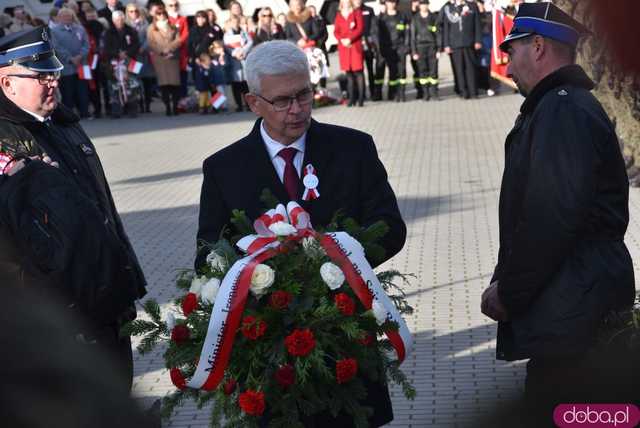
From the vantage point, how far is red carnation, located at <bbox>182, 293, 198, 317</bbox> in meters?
2.98

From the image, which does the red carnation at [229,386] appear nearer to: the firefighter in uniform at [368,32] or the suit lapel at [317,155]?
the suit lapel at [317,155]

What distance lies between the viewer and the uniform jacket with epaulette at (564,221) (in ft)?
10.9

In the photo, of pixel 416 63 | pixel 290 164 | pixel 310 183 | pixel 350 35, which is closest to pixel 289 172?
pixel 290 164

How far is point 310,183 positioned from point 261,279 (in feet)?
2.31

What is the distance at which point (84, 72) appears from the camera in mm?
22391

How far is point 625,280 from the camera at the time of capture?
3.44 metres

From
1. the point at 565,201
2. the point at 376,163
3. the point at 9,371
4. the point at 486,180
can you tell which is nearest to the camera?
the point at 9,371

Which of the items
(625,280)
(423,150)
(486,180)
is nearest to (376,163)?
(625,280)

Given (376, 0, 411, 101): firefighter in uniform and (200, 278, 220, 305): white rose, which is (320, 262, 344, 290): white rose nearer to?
(200, 278, 220, 305): white rose

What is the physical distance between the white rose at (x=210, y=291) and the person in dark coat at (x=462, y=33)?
1976 cm

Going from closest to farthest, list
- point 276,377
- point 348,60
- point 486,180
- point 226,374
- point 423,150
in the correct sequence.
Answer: point 276,377 < point 226,374 < point 486,180 < point 423,150 < point 348,60

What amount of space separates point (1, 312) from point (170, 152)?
58.0 feet

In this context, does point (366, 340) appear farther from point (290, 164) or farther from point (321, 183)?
point (290, 164)

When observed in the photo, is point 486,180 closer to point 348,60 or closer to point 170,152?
point 170,152
